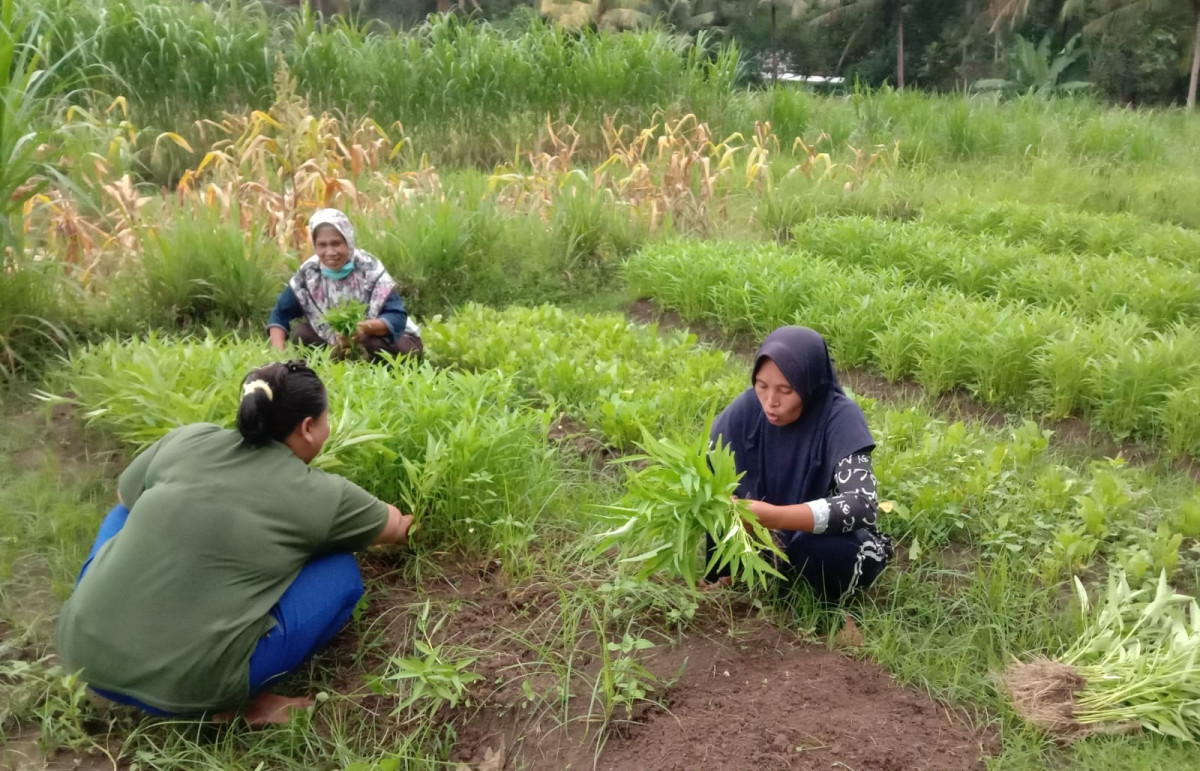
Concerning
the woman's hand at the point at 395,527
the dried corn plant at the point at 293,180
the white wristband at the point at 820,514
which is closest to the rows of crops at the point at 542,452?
the woman's hand at the point at 395,527

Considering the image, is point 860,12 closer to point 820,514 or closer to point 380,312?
point 380,312

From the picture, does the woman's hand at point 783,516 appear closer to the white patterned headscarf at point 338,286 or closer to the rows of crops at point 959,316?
the rows of crops at point 959,316

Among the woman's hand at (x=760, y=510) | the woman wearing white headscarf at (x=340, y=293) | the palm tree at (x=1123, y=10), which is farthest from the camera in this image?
the palm tree at (x=1123, y=10)

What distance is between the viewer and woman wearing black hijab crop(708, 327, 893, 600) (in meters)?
2.62

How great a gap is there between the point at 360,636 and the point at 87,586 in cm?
82

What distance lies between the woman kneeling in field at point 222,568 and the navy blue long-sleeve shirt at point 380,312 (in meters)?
2.16

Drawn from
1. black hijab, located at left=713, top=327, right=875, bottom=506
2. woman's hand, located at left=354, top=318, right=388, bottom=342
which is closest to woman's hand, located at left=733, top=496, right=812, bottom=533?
black hijab, located at left=713, top=327, right=875, bottom=506

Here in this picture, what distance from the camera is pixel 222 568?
2.47 metres

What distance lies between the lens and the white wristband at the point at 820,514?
262cm

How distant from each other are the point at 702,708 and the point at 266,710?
49.6 inches

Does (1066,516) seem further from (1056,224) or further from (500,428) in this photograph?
(1056,224)

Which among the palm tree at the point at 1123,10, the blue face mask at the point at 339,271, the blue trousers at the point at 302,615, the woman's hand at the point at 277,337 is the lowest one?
the blue trousers at the point at 302,615

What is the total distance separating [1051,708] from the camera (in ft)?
8.11

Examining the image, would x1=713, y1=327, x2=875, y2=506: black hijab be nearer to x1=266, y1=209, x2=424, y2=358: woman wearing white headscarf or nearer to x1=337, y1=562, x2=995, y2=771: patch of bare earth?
x1=337, y1=562, x2=995, y2=771: patch of bare earth
